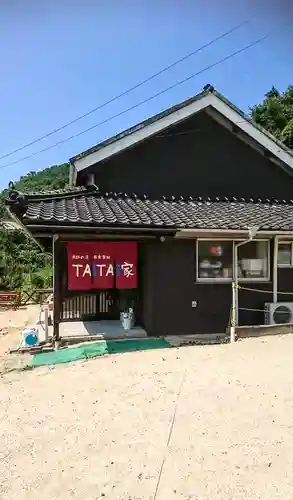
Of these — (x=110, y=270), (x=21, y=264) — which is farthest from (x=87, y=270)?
(x=21, y=264)

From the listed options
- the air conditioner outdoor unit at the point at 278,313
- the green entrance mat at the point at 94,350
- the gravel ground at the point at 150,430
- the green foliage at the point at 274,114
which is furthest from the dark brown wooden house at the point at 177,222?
the green foliage at the point at 274,114

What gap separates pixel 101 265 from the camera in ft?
32.0

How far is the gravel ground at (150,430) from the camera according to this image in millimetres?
3664

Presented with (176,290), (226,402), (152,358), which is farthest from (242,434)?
(176,290)

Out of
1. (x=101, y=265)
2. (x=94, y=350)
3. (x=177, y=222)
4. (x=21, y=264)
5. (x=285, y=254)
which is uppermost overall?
(x=177, y=222)

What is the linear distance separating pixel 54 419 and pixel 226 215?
23.3 ft

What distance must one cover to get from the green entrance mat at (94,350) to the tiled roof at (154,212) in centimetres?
273

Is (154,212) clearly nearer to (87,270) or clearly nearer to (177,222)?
(177,222)

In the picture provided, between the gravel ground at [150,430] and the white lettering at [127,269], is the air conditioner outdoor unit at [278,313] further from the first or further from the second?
the white lettering at [127,269]

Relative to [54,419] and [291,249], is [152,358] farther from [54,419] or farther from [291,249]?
[291,249]

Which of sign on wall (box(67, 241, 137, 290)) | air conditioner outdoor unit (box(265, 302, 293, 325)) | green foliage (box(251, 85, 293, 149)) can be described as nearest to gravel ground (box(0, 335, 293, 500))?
sign on wall (box(67, 241, 137, 290))

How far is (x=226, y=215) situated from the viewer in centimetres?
1070

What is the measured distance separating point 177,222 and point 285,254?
3.36 metres

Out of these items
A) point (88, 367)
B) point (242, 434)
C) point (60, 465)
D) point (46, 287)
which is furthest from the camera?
point (46, 287)
